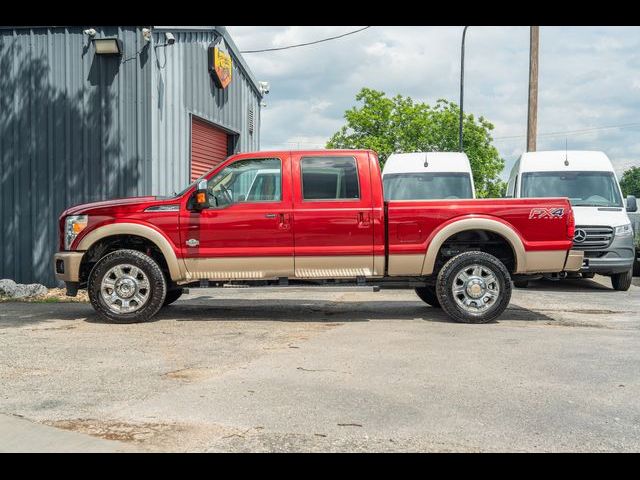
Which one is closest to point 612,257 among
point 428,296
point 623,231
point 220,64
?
point 623,231

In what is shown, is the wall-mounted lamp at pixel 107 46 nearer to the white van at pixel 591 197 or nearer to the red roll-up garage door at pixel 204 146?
the red roll-up garage door at pixel 204 146

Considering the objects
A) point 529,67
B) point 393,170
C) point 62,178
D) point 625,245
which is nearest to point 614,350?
point 625,245

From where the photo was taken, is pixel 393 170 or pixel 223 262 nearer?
pixel 223 262

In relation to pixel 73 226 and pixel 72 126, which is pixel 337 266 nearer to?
pixel 73 226

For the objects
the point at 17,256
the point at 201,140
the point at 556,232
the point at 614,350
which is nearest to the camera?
the point at 614,350

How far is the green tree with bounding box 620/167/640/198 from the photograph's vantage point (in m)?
115

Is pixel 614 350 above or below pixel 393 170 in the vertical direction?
below

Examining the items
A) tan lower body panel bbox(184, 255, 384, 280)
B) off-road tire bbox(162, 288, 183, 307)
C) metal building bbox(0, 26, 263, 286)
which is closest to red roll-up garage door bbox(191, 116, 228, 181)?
metal building bbox(0, 26, 263, 286)

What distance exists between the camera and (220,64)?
16.0m

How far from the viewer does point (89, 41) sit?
13.2m
